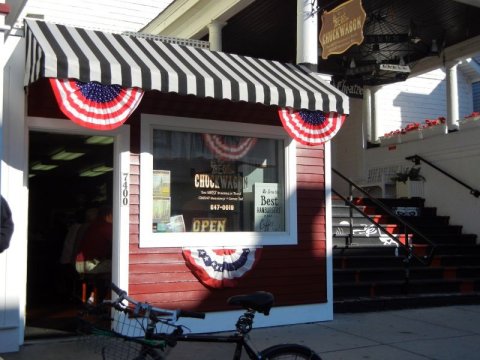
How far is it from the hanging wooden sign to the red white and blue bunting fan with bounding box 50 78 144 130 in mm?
2788

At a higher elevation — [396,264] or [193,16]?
[193,16]

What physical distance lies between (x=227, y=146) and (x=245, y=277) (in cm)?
166

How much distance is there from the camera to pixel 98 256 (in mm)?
7621

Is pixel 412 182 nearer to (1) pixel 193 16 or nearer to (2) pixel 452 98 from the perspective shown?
(2) pixel 452 98

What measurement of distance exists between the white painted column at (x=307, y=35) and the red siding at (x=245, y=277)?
1009mm

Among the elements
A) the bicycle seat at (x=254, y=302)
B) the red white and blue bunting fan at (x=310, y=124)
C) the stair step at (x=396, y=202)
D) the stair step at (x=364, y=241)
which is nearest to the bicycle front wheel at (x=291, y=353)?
the bicycle seat at (x=254, y=302)

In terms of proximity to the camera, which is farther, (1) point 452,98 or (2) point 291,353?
(1) point 452,98

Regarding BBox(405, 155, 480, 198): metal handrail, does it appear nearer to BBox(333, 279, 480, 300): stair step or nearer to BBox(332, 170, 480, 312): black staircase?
BBox(332, 170, 480, 312): black staircase

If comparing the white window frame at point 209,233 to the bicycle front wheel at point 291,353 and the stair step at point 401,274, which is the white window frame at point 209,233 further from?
the bicycle front wheel at point 291,353

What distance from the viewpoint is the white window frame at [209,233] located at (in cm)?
661

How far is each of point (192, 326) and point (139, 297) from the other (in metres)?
0.74

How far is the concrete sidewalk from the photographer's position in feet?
19.2

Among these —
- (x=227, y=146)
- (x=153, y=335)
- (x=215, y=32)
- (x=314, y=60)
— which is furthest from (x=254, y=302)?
(x=215, y=32)

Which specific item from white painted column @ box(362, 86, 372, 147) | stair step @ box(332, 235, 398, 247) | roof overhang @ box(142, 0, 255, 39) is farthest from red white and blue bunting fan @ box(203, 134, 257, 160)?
white painted column @ box(362, 86, 372, 147)
